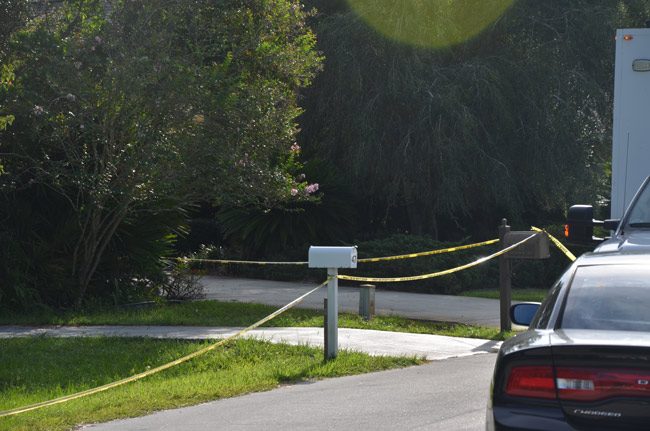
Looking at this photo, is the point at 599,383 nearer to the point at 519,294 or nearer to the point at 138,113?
the point at 138,113

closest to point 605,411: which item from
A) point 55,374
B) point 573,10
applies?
point 55,374

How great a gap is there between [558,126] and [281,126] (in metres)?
8.95

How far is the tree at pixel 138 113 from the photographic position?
46.8 ft

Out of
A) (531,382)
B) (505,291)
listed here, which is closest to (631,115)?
(505,291)

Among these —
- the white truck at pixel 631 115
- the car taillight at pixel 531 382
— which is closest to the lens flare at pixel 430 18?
the white truck at pixel 631 115

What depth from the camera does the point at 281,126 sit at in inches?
624

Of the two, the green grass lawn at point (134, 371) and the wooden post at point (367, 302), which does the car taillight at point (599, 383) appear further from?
the wooden post at point (367, 302)

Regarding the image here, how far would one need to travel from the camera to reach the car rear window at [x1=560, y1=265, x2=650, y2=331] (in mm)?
5527

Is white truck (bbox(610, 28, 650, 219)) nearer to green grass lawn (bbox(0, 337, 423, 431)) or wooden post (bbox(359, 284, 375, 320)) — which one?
green grass lawn (bbox(0, 337, 423, 431))

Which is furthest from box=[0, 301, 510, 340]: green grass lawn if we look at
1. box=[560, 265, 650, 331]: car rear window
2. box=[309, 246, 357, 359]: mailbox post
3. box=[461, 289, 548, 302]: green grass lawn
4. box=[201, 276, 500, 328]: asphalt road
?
box=[560, 265, 650, 331]: car rear window

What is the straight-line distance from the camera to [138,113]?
14.7m

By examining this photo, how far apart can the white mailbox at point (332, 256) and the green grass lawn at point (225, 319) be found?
129 inches

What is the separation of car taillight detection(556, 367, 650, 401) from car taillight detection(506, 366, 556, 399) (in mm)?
44

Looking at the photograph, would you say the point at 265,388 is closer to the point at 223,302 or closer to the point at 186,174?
the point at 186,174
